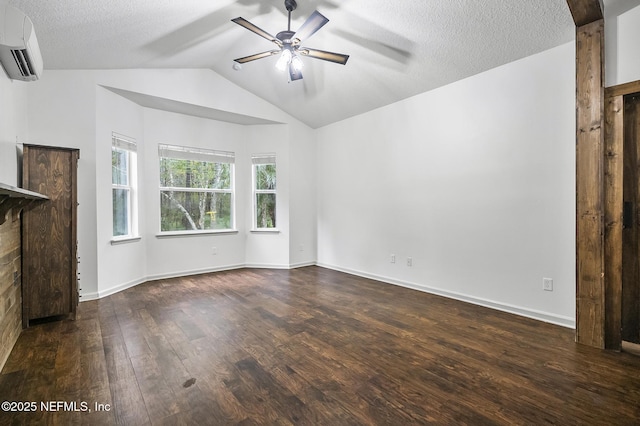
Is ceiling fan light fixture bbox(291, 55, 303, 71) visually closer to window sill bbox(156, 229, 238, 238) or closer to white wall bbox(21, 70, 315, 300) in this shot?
white wall bbox(21, 70, 315, 300)

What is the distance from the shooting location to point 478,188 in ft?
11.7

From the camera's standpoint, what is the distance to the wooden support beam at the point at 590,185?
96.0 inches

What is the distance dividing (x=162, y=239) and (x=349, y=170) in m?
3.33

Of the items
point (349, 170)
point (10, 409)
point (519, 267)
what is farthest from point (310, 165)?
point (10, 409)

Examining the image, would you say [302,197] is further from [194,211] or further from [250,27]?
[250,27]

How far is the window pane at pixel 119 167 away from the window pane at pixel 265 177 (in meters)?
2.12

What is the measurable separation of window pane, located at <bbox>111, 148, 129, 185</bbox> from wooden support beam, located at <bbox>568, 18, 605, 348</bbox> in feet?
17.4

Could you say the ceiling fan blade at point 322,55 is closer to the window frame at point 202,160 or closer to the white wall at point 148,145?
the white wall at point 148,145


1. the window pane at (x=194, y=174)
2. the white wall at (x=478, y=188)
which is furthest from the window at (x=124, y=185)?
the white wall at (x=478, y=188)

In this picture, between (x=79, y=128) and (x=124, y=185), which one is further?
(x=124, y=185)

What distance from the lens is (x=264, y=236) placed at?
5.72 m

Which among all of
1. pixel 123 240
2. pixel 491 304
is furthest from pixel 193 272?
pixel 491 304

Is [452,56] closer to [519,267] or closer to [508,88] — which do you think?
[508,88]

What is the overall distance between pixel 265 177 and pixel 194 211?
1.42 metres
